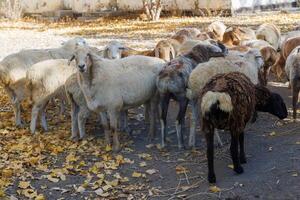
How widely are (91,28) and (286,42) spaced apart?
12.5 meters

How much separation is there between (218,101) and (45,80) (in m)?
3.55

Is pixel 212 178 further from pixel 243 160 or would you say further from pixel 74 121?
pixel 74 121

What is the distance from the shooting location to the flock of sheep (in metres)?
6.20

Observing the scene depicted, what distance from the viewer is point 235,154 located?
6.30 meters

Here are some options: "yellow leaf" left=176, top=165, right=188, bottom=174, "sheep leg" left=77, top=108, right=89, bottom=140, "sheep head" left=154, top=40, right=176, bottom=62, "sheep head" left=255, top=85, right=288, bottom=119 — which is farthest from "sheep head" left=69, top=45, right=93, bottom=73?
"sheep head" left=154, top=40, right=176, bottom=62

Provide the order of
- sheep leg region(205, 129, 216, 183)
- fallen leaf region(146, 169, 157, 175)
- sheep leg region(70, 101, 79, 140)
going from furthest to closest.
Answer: sheep leg region(70, 101, 79, 140) → fallen leaf region(146, 169, 157, 175) → sheep leg region(205, 129, 216, 183)

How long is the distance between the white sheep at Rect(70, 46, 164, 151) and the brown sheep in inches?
135

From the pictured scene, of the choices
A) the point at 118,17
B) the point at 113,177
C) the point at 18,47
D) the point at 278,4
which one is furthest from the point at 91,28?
the point at 113,177

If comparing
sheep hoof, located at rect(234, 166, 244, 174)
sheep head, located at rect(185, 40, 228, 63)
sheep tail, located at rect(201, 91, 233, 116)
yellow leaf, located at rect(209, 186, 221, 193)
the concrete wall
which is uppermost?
the concrete wall

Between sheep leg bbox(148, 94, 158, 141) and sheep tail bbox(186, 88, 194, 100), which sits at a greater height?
sheep tail bbox(186, 88, 194, 100)

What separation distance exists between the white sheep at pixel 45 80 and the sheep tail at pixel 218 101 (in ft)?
10.8

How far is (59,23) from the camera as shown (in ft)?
80.6

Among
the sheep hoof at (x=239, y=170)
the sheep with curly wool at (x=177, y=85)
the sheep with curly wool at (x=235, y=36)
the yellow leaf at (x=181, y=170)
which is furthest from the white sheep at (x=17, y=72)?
the sheep with curly wool at (x=235, y=36)

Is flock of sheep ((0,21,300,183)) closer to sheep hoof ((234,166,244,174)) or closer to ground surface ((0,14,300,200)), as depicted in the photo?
sheep hoof ((234,166,244,174))
